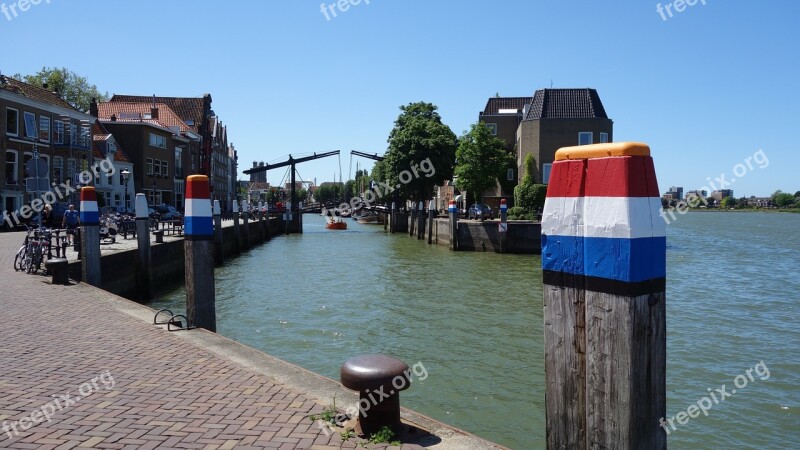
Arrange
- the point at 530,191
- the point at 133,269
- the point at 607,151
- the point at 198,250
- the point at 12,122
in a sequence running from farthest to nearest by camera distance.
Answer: the point at 530,191 → the point at 12,122 → the point at 133,269 → the point at 198,250 → the point at 607,151

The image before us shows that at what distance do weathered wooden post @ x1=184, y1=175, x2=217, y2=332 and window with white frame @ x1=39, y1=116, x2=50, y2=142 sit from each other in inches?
1307

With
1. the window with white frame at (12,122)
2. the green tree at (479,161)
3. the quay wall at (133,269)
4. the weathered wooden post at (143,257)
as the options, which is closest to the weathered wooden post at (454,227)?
the green tree at (479,161)

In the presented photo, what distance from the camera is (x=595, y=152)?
2.58 m

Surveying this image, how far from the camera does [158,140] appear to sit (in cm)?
5416

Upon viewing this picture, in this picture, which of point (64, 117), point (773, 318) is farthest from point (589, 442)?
point (64, 117)

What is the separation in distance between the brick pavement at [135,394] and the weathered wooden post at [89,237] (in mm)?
4258

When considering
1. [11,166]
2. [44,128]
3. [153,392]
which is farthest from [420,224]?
[153,392]

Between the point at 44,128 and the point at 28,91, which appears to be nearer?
the point at 28,91

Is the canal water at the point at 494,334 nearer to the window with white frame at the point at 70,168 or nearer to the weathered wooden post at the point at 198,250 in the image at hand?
the weathered wooden post at the point at 198,250

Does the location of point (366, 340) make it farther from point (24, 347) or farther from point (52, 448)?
point (52, 448)

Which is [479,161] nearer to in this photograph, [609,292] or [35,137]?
[35,137]

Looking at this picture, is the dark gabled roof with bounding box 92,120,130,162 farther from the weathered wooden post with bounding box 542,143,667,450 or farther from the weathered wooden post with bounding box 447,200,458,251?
the weathered wooden post with bounding box 542,143,667,450

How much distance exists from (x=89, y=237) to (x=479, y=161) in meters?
37.0

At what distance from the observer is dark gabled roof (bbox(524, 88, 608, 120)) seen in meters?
45.4
